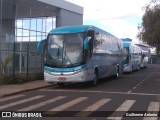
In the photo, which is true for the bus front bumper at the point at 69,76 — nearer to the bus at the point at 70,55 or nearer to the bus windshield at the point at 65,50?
the bus at the point at 70,55

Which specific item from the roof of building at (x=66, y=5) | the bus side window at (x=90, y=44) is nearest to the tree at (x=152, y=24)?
the roof of building at (x=66, y=5)

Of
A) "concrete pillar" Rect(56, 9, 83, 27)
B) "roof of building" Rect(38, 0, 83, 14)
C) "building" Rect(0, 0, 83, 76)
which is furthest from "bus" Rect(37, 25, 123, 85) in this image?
"concrete pillar" Rect(56, 9, 83, 27)

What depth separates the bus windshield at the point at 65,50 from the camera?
21.7 m

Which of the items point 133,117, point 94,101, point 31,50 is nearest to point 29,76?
point 31,50

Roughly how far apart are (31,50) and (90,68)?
11246 millimetres

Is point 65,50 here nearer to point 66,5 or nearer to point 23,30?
point 23,30

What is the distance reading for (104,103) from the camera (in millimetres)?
15133

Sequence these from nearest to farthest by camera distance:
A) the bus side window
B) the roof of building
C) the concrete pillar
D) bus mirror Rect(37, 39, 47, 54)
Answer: the bus side window
bus mirror Rect(37, 39, 47, 54)
the roof of building
the concrete pillar

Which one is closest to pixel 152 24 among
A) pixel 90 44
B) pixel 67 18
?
pixel 67 18

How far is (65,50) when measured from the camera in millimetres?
21875

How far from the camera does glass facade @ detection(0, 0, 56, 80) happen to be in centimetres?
3031

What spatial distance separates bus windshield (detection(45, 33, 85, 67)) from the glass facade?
634 cm

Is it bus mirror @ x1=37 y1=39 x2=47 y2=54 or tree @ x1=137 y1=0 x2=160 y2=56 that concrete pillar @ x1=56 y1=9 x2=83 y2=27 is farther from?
bus mirror @ x1=37 y1=39 x2=47 y2=54

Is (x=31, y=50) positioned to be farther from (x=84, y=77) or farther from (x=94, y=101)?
(x=94, y=101)
